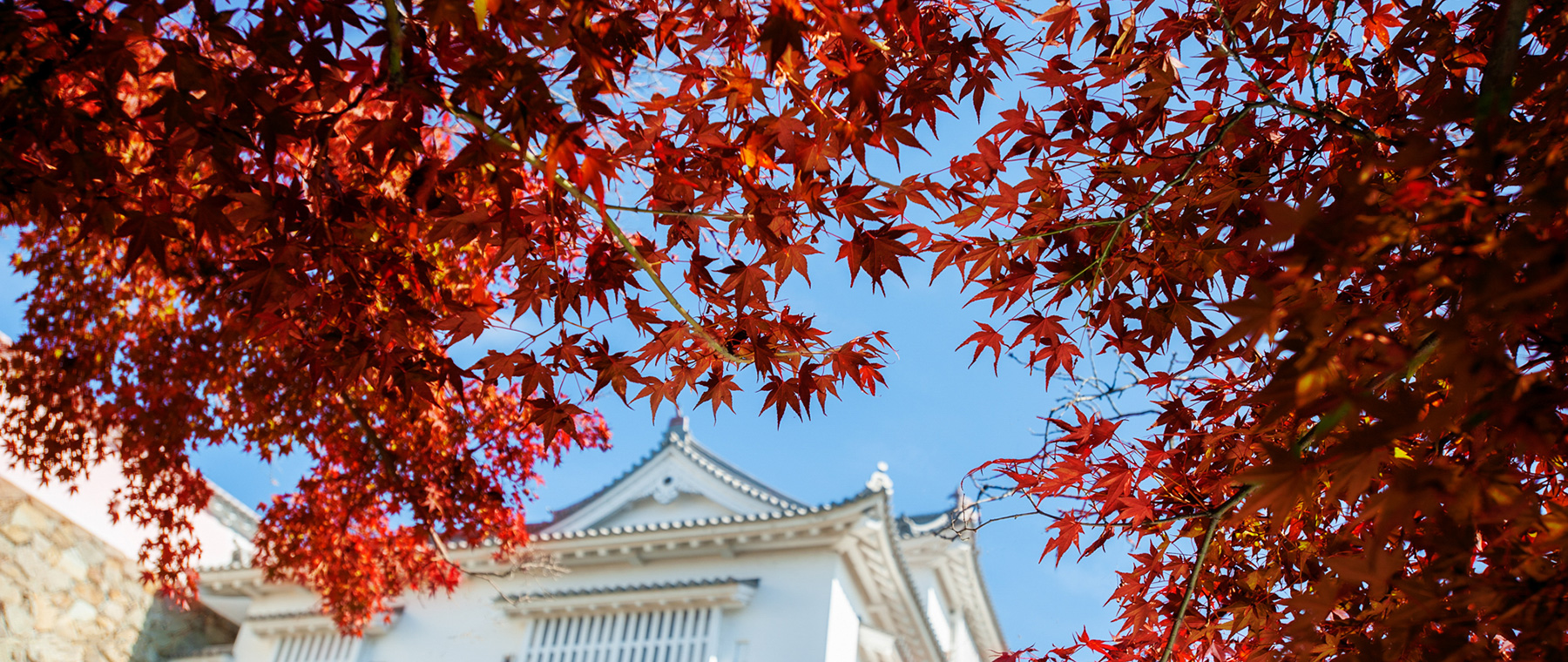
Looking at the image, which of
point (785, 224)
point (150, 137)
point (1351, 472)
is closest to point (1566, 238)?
point (1351, 472)

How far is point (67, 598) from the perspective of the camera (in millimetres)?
9844

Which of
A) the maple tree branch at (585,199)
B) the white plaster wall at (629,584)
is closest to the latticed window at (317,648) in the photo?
the white plaster wall at (629,584)

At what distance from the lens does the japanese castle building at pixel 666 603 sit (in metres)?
8.30

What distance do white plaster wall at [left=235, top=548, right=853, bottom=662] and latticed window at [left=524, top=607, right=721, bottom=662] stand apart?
0.59 feet

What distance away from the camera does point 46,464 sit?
5648 millimetres

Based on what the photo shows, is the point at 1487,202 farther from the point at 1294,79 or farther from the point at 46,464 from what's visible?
the point at 46,464

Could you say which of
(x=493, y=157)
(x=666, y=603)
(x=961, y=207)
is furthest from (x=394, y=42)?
(x=666, y=603)

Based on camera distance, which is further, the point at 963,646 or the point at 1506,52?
the point at 963,646

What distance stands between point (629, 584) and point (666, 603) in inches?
33.4

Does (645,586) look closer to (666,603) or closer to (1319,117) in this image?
(666,603)

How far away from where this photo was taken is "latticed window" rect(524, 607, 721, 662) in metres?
8.32

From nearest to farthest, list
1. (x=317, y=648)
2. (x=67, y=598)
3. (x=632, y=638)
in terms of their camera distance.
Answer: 1. (x=632, y=638)
2. (x=67, y=598)
3. (x=317, y=648)

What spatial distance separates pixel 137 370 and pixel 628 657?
195 inches

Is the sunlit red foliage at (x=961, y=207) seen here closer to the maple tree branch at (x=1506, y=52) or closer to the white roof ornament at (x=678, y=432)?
the maple tree branch at (x=1506, y=52)
